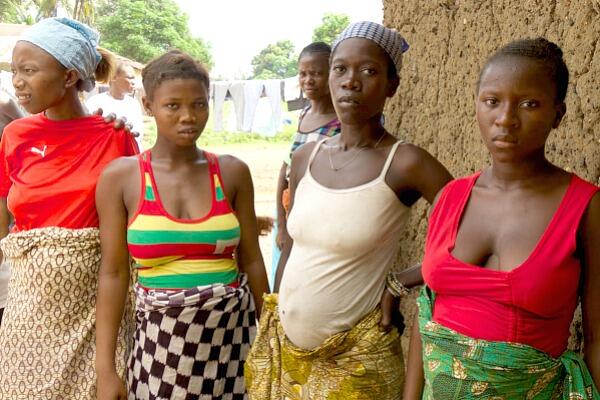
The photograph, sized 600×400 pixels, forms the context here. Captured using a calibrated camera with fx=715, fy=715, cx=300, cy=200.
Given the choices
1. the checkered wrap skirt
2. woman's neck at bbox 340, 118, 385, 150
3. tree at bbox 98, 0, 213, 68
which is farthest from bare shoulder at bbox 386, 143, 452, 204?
tree at bbox 98, 0, 213, 68

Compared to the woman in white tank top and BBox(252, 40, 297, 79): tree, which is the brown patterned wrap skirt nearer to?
the woman in white tank top

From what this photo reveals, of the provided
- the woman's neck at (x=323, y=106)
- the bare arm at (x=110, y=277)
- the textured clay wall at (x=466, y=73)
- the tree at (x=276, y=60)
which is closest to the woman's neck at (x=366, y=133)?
the textured clay wall at (x=466, y=73)

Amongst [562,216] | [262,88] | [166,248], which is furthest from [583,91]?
[262,88]

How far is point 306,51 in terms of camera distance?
446 centimetres

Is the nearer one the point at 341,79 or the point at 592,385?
the point at 592,385

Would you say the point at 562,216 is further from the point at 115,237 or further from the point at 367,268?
the point at 115,237

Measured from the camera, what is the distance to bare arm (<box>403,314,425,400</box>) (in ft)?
6.00

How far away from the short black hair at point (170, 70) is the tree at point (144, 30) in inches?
1157

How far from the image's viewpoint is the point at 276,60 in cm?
4747

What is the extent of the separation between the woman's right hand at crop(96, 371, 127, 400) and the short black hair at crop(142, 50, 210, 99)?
930 mm

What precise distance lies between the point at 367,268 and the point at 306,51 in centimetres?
261

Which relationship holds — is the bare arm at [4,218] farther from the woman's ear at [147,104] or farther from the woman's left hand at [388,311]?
the woman's left hand at [388,311]

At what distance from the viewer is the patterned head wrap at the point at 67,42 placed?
8.00 feet

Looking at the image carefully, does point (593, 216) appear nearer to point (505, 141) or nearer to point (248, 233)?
point (505, 141)
